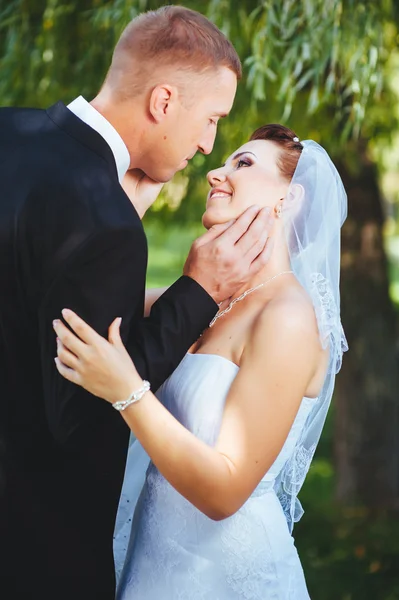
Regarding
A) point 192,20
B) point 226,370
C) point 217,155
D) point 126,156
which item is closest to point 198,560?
point 226,370

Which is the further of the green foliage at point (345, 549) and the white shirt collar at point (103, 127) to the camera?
the green foliage at point (345, 549)

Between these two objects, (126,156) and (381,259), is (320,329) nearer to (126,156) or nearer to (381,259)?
(126,156)

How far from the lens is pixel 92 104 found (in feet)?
7.94

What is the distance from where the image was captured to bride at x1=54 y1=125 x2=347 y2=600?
86.6 inches

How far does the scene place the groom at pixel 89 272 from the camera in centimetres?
211

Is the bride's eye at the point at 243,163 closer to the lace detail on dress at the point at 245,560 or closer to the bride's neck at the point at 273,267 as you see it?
the bride's neck at the point at 273,267

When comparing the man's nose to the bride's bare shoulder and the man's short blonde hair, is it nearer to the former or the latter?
→ the man's short blonde hair

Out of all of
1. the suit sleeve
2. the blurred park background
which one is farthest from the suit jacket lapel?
the blurred park background

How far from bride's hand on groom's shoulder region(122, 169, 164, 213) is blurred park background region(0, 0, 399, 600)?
4.36ft

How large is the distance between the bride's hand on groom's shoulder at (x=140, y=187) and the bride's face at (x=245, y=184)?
0.19 meters

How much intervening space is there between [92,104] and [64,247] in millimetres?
526

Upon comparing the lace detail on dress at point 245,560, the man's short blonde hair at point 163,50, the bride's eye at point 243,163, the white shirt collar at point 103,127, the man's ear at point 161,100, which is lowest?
the lace detail on dress at point 245,560

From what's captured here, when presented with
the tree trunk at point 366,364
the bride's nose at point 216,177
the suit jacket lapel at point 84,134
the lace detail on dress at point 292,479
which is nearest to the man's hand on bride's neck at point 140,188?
the bride's nose at point 216,177

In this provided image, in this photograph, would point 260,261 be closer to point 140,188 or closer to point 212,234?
point 212,234
